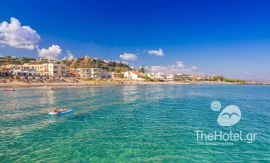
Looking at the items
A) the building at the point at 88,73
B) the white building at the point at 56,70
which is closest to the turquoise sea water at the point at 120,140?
the white building at the point at 56,70

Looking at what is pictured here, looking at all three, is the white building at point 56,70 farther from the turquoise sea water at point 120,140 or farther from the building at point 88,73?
the turquoise sea water at point 120,140

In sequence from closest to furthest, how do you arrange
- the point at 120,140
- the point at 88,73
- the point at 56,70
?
the point at 120,140, the point at 56,70, the point at 88,73

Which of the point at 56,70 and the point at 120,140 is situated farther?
the point at 56,70

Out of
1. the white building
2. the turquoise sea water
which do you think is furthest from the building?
the turquoise sea water

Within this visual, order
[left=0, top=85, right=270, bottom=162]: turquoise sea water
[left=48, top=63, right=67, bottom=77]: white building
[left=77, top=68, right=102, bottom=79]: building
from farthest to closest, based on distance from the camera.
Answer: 1. [left=77, top=68, right=102, bottom=79]: building
2. [left=48, top=63, right=67, bottom=77]: white building
3. [left=0, top=85, right=270, bottom=162]: turquoise sea water

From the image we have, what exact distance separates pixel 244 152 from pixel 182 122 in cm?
1317

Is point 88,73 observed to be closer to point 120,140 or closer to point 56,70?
point 56,70

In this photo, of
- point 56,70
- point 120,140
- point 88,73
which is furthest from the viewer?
point 88,73

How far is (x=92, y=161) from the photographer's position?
62.0 ft

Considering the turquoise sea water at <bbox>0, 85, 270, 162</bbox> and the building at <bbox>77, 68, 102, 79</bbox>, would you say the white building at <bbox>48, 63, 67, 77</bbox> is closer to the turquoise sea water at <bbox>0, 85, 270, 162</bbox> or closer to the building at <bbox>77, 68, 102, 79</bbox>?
the building at <bbox>77, 68, 102, 79</bbox>

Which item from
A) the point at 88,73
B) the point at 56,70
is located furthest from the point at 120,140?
the point at 88,73

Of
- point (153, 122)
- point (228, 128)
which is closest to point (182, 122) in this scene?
point (153, 122)

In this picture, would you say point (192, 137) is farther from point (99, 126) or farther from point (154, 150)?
point (99, 126)

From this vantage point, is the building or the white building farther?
the building
